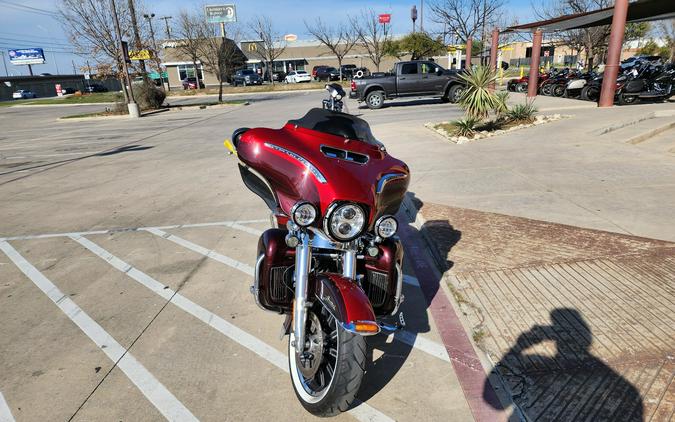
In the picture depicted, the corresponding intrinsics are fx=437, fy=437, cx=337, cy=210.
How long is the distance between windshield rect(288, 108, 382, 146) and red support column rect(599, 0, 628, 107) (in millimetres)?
15463

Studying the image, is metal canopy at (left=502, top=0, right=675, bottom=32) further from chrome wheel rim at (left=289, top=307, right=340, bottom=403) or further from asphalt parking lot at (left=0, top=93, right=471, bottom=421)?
chrome wheel rim at (left=289, top=307, right=340, bottom=403)

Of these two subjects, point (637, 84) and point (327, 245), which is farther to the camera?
point (637, 84)

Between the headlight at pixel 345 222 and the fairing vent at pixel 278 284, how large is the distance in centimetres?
62

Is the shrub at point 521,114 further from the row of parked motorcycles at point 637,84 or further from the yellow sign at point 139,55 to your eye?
the yellow sign at point 139,55

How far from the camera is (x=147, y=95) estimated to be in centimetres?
2811

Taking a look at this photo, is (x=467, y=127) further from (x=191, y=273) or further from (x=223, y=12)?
(x=223, y=12)

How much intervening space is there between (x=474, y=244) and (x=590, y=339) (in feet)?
6.21

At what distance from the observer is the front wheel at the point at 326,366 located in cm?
239

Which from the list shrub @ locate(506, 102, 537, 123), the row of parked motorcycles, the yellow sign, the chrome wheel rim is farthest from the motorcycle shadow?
the yellow sign

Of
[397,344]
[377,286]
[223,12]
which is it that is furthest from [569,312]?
[223,12]

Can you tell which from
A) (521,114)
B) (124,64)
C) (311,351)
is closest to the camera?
(311,351)

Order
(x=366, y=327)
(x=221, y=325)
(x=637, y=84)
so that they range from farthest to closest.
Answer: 1. (x=637, y=84)
2. (x=221, y=325)
3. (x=366, y=327)

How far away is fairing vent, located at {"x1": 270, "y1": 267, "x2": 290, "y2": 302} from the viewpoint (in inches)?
115

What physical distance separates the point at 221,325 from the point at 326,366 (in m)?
1.30
